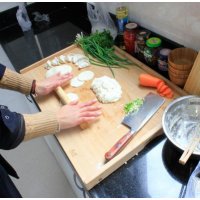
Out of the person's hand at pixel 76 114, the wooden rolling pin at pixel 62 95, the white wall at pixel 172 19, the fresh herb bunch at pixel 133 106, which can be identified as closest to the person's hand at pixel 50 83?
the wooden rolling pin at pixel 62 95

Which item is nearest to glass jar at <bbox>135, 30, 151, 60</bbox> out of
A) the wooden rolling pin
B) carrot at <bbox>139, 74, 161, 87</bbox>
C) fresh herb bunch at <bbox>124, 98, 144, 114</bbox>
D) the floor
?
carrot at <bbox>139, 74, 161, 87</bbox>

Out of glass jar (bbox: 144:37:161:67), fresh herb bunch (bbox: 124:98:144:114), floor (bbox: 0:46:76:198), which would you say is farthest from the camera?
floor (bbox: 0:46:76:198)

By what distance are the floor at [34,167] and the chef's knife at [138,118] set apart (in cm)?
74

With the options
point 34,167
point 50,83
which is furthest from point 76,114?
point 34,167

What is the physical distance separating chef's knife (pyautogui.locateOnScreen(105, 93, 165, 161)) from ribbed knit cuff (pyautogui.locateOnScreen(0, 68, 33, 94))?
1.38 ft

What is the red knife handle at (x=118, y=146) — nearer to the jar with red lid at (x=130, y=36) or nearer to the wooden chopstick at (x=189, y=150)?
the wooden chopstick at (x=189, y=150)

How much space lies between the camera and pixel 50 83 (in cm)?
96

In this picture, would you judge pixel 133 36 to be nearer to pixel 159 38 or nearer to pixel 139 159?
pixel 159 38

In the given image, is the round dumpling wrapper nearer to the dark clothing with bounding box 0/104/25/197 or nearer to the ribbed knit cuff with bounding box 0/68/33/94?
the ribbed knit cuff with bounding box 0/68/33/94

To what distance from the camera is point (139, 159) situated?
2.37 feet

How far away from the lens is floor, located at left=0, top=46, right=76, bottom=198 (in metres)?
1.41

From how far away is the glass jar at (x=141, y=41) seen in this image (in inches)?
38.4

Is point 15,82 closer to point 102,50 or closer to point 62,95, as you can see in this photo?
point 62,95

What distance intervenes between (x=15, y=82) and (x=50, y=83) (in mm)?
139
